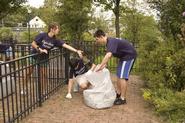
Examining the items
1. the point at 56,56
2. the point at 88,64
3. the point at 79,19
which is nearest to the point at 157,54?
the point at 88,64

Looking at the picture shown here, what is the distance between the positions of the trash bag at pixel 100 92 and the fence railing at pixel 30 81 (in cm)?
103

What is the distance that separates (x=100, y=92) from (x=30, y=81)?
1501mm

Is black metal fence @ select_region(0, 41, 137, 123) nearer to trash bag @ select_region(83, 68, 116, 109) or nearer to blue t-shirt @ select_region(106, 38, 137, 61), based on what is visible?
trash bag @ select_region(83, 68, 116, 109)

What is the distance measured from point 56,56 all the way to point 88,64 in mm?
781

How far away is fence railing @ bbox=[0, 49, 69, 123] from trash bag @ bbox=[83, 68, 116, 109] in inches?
40.5

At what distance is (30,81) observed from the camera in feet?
21.2

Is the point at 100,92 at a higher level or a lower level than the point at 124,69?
lower

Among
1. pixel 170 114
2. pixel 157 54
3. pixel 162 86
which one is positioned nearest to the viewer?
pixel 170 114

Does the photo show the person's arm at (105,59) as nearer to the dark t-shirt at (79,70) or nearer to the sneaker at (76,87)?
the dark t-shirt at (79,70)

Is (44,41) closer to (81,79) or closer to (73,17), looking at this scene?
(81,79)

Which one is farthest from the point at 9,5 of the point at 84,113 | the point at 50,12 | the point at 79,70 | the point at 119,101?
the point at 84,113

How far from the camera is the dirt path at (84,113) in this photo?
5.66 m

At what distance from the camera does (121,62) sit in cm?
655

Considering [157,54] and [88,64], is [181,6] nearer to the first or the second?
→ [157,54]
